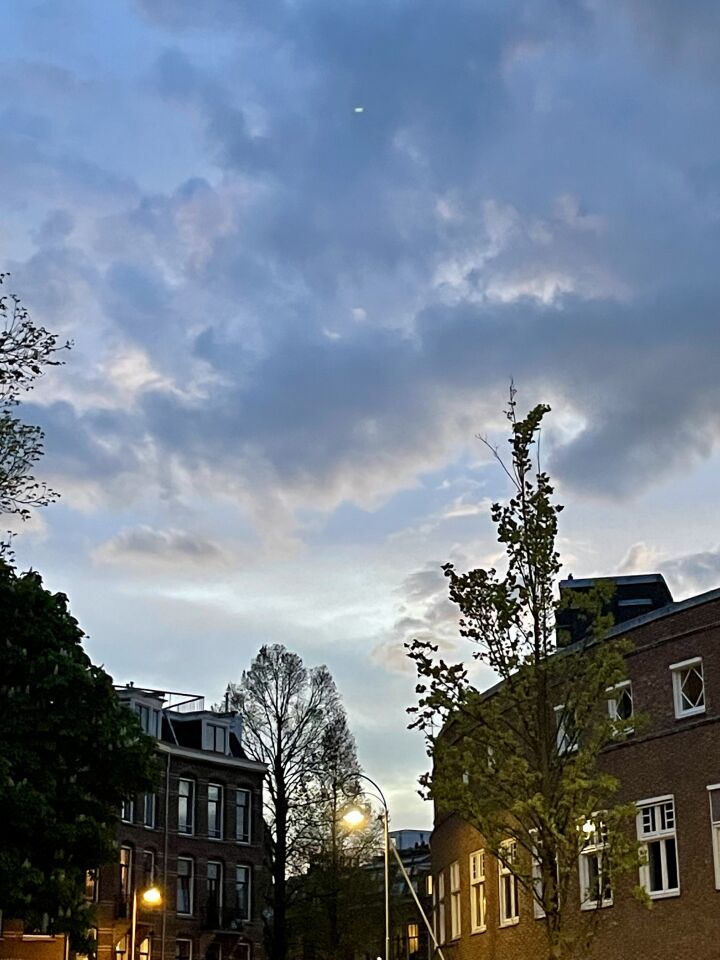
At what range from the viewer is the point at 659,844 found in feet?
110

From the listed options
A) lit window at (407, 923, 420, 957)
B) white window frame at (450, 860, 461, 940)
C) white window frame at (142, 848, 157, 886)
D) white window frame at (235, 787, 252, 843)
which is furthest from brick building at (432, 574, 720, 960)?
lit window at (407, 923, 420, 957)

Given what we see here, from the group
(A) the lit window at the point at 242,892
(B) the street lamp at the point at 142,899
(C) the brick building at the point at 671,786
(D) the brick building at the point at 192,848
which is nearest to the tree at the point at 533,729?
(C) the brick building at the point at 671,786

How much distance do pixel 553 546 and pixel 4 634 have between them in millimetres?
14238

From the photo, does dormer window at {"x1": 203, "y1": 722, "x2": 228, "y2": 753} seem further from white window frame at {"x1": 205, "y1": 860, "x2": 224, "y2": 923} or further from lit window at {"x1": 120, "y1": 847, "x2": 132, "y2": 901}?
lit window at {"x1": 120, "y1": 847, "x2": 132, "y2": 901}

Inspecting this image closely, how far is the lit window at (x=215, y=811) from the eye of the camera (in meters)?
73.9

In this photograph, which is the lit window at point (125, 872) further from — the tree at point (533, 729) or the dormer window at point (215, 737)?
the tree at point (533, 729)

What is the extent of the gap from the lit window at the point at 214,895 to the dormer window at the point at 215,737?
5944 mm

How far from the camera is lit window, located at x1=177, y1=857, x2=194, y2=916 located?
232ft

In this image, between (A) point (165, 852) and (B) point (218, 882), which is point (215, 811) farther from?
(A) point (165, 852)

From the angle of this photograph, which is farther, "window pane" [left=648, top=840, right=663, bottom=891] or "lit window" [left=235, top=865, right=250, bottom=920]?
"lit window" [left=235, top=865, right=250, bottom=920]

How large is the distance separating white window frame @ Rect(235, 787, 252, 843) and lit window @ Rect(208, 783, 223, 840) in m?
1.13

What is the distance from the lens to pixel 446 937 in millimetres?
47312

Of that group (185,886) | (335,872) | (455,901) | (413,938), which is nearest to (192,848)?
(185,886)

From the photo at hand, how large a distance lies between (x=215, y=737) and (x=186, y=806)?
13.6ft
